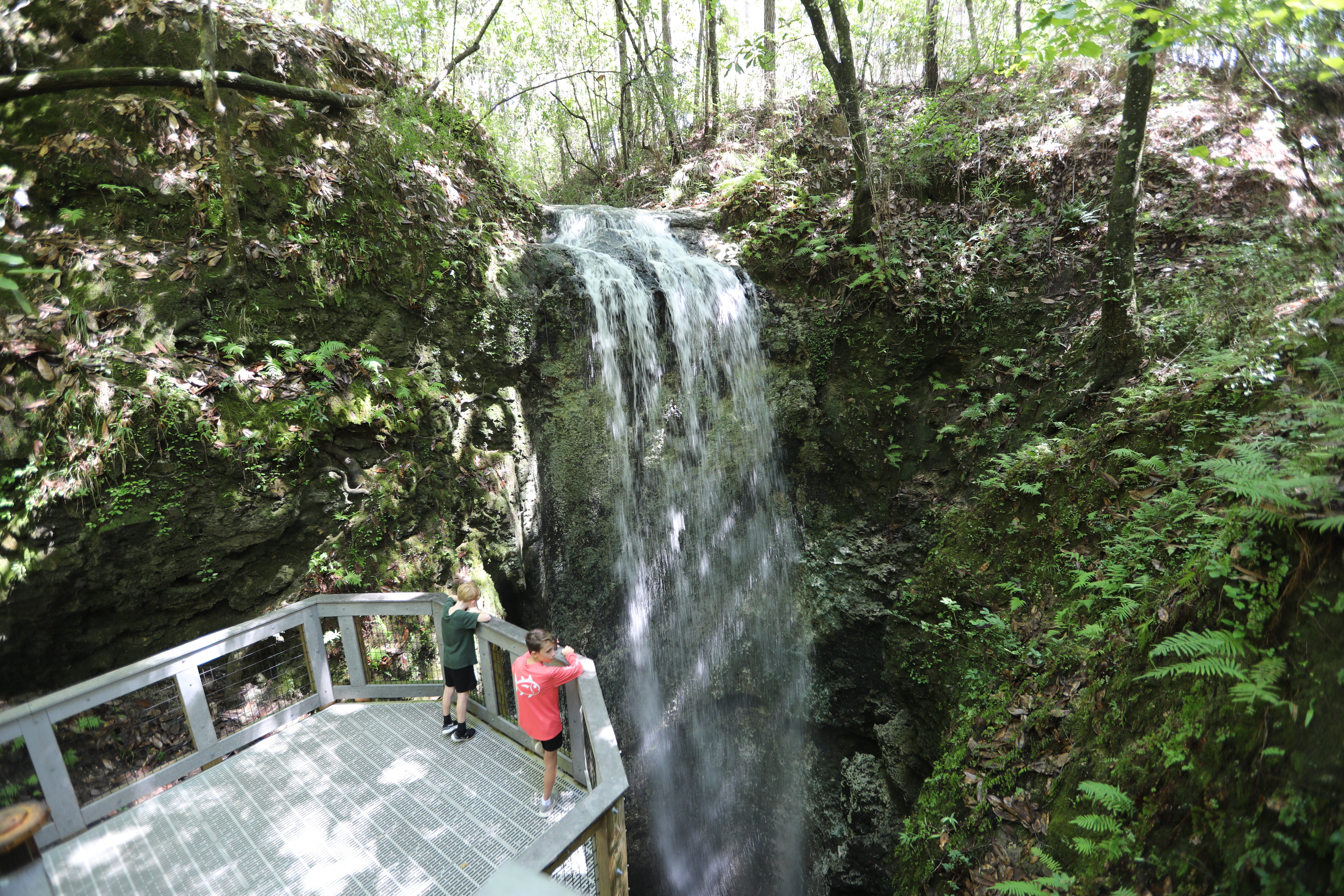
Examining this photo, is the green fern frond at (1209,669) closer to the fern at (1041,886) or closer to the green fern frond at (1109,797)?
the green fern frond at (1109,797)

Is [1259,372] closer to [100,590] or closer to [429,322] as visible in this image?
[429,322]

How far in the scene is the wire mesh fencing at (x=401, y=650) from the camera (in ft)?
18.5

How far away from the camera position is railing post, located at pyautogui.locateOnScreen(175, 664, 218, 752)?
13.2ft

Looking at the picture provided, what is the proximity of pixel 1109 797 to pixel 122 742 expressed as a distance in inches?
282

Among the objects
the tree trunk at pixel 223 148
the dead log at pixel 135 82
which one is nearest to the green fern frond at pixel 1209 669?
the tree trunk at pixel 223 148

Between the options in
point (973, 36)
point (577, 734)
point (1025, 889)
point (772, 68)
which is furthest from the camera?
point (772, 68)

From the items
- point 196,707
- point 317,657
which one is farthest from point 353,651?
point 196,707

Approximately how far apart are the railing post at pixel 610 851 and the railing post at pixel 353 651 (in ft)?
10.0

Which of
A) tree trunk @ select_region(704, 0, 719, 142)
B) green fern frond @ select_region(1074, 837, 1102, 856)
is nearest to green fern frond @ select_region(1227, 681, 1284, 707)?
green fern frond @ select_region(1074, 837, 1102, 856)

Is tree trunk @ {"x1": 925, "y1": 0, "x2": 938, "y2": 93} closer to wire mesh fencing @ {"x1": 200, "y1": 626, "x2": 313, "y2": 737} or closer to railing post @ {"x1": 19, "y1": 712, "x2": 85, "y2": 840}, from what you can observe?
wire mesh fencing @ {"x1": 200, "y1": 626, "x2": 313, "y2": 737}

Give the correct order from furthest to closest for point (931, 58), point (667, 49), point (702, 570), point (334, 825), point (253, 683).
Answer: point (667, 49) < point (931, 58) < point (702, 570) < point (253, 683) < point (334, 825)

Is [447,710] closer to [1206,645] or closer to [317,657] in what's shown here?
[317,657]

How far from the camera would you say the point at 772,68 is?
531 inches

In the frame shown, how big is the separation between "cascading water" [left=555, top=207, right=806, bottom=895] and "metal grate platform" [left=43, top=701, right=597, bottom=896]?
4600 millimetres
